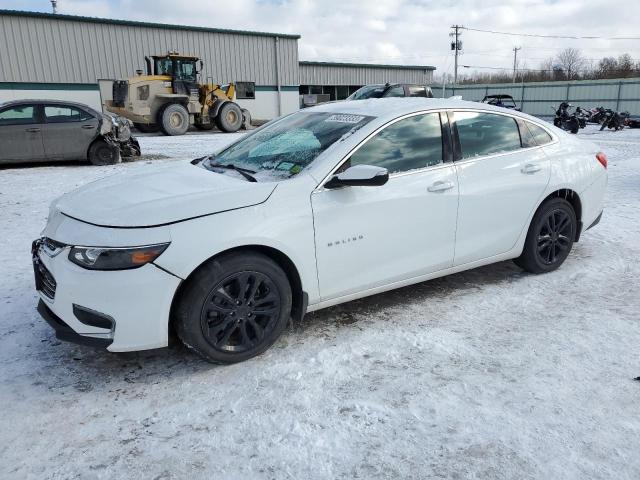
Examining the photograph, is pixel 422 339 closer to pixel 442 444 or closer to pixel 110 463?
pixel 442 444

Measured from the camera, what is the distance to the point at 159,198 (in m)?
2.94

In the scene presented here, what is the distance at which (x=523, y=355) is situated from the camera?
312cm

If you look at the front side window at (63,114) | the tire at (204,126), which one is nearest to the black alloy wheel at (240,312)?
the front side window at (63,114)

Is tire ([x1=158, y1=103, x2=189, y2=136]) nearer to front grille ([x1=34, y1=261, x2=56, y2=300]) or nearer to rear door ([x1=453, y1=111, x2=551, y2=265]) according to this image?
rear door ([x1=453, y1=111, x2=551, y2=265])

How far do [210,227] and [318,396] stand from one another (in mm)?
1070

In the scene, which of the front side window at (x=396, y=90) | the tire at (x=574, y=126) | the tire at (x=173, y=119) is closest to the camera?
the front side window at (x=396, y=90)

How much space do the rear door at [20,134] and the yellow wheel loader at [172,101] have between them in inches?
348

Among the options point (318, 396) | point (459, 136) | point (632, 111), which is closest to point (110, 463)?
point (318, 396)

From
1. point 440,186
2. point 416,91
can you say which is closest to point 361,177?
point 440,186

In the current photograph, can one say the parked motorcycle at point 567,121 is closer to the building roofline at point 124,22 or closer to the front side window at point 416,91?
the front side window at point 416,91

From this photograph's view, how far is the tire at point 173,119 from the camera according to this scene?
63.4 ft

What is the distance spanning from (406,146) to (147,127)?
18.9 meters

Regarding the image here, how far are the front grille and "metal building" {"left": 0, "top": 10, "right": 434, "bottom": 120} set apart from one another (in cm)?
2271

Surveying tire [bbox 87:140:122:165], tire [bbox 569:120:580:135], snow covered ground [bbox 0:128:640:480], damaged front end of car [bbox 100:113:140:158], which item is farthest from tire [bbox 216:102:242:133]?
snow covered ground [bbox 0:128:640:480]
